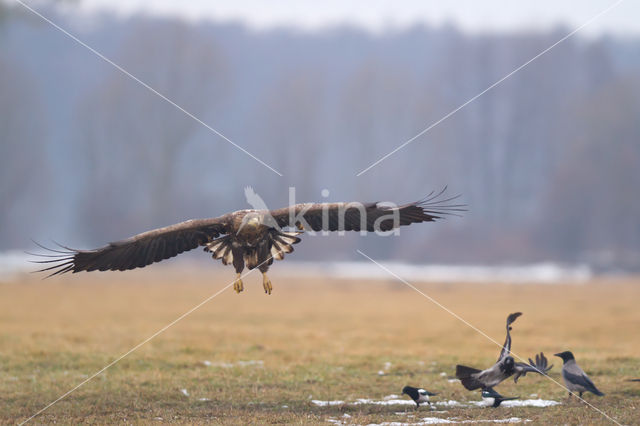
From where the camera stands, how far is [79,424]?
997 cm

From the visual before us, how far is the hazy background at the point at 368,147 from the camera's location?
52.8m

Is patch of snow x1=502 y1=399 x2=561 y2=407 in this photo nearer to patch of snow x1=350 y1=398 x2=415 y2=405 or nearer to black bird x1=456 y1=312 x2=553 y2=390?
black bird x1=456 y1=312 x2=553 y2=390

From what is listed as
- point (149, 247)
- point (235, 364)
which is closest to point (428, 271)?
point (235, 364)

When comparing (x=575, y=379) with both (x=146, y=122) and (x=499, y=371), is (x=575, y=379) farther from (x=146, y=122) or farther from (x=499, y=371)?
(x=146, y=122)

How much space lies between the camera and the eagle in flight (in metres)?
10.7

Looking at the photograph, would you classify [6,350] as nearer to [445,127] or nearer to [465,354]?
[465,354]

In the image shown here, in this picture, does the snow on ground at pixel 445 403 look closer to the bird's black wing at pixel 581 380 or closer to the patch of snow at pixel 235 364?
the bird's black wing at pixel 581 380

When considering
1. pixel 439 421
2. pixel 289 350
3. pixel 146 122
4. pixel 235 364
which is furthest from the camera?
pixel 146 122

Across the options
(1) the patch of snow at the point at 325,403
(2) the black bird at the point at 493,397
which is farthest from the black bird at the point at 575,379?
(1) the patch of snow at the point at 325,403

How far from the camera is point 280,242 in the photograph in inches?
433

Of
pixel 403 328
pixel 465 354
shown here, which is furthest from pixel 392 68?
pixel 465 354

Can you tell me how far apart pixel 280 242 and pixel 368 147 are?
48.0m

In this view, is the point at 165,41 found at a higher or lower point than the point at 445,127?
higher

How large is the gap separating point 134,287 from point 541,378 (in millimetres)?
28019
